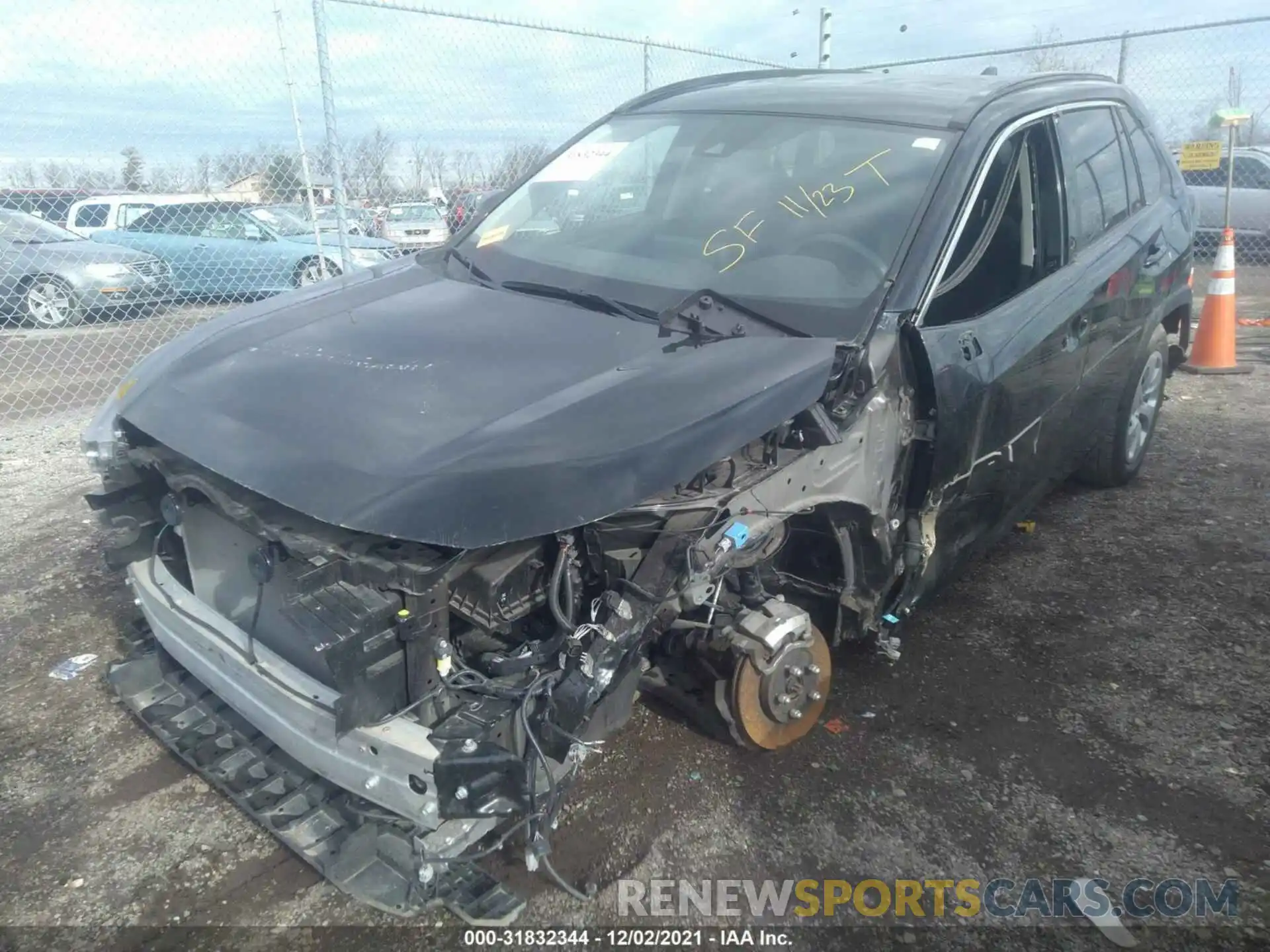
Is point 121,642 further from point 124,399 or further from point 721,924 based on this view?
point 721,924

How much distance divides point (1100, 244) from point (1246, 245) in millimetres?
12275

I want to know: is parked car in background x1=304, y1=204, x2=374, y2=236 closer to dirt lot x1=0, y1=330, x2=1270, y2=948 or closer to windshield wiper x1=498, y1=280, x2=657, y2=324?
dirt lot x1=0, y1=330, x2=1270, y2=948

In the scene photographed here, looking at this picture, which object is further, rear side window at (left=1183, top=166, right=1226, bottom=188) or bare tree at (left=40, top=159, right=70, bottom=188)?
rear side window at (left=1183, top=166, right=1226, bottom=188)

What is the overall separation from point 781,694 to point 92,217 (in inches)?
437

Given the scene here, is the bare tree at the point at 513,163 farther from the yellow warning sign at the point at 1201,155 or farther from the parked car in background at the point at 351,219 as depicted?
the yellow warning sign at the point at 1201,155

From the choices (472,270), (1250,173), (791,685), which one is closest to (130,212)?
(472,270)

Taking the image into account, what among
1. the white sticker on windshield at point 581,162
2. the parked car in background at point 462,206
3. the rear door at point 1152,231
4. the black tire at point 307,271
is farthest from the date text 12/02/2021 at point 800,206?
the black tire at point 307,271

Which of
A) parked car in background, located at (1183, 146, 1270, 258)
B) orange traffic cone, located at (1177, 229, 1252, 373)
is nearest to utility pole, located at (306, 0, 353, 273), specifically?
orange traffic cone, located at (1177, 229, 1252, 373)

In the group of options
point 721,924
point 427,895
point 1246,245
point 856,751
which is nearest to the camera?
point 427,895

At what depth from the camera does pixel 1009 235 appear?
10.9 ft

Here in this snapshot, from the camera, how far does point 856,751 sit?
3020 millimetres

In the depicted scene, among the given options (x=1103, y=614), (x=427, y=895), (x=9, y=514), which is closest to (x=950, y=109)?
(x=1103, y=614)

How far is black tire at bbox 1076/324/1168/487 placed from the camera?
4.64m

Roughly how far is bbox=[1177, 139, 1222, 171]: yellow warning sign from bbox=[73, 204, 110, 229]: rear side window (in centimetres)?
1070
